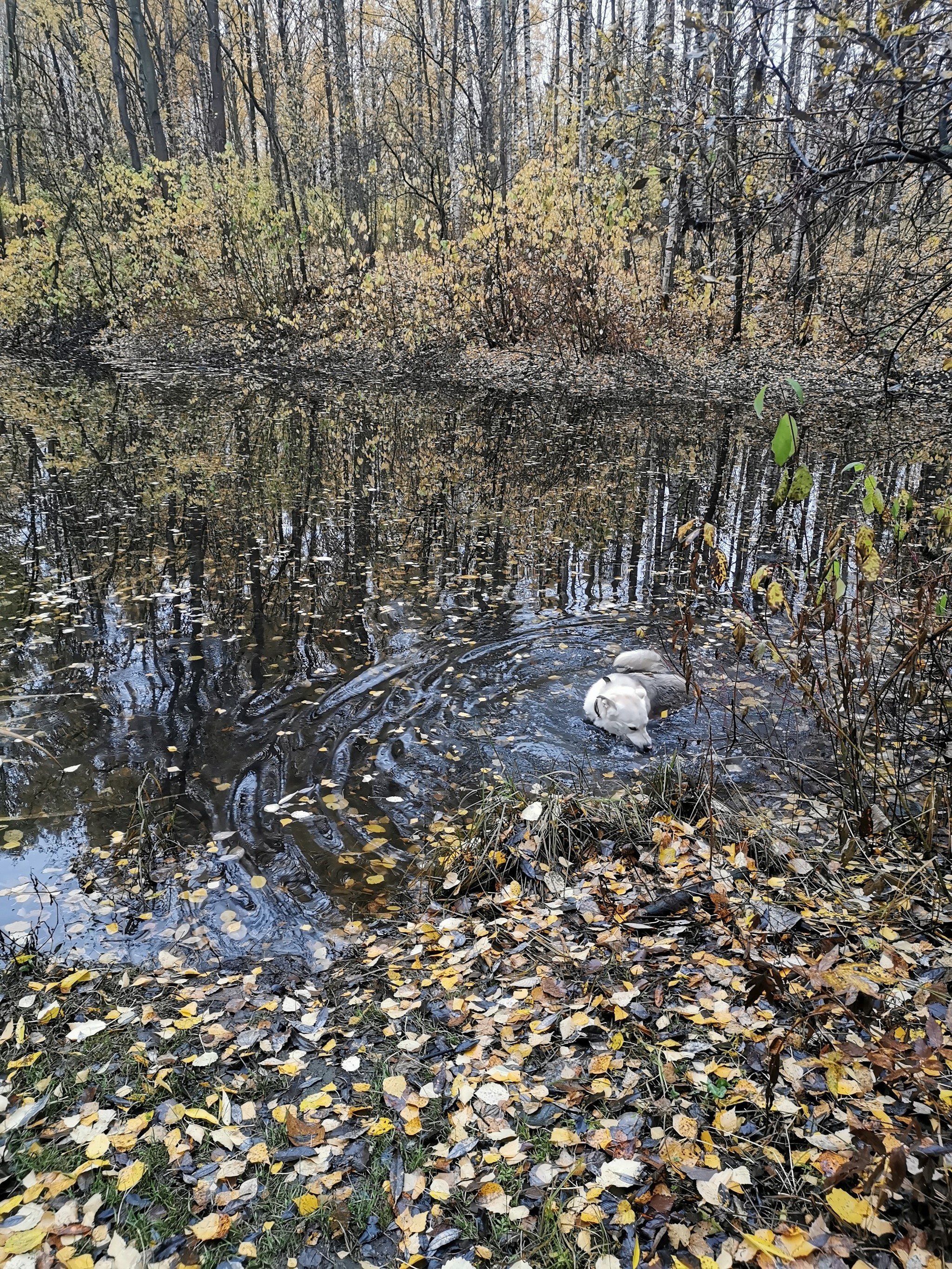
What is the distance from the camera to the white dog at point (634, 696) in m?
6.21

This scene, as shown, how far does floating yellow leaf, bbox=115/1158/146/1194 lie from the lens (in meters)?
2.91

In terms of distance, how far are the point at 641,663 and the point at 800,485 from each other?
339 cm

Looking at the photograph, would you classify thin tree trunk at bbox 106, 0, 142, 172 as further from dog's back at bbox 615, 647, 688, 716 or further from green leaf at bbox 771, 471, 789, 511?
green leaf at bbox 771, 471, 789, 511

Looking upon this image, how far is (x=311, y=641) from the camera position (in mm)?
7914

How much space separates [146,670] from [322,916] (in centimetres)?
360

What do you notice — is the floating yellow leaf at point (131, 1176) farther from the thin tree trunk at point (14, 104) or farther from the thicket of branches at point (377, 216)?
the thin tree trunk at point (14, 104)

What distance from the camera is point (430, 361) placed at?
78.4 ft

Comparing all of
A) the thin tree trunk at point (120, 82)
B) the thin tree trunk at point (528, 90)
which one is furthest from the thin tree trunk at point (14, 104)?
the thin tree trunk at point (528, 90)

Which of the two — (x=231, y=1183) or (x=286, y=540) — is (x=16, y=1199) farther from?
(x=286, y=540)

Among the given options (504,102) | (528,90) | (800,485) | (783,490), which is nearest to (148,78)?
(504,102)

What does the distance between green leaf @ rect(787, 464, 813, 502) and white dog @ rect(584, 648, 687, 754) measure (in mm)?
2748

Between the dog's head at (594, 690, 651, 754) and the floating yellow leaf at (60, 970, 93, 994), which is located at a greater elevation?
the dog's head at (594, 690, 651, 754)

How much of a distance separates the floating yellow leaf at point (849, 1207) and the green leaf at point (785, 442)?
7.83ft

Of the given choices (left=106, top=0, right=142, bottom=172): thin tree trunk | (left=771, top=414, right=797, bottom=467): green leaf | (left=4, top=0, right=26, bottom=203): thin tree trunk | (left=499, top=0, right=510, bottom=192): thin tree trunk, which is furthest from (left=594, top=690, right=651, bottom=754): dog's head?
(left=4, top=0, right=26, bottom=203): thin tree trunk
